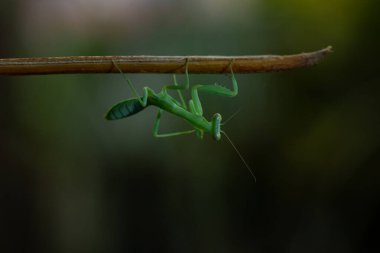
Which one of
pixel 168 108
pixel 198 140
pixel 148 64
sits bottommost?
pixel 148 64

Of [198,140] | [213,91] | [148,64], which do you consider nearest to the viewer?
[148,64]

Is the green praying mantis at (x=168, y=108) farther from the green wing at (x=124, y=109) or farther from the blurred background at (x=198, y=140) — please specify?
the blurred background at (x=198, y=140)

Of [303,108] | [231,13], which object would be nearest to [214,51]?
[231,13]

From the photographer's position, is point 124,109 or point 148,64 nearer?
point 148,64

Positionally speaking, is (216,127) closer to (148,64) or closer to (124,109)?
(124,109)

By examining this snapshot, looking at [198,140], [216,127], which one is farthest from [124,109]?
[198,140]

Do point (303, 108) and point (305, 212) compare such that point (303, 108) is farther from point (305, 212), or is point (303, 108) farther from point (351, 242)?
point (351, 242)

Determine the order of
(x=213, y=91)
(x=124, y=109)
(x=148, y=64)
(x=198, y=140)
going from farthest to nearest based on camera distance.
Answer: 1. (x=198, y=140)
2. (x=124, y=109)
3. (x=213, y=91)
4. (x=148, y=64)
